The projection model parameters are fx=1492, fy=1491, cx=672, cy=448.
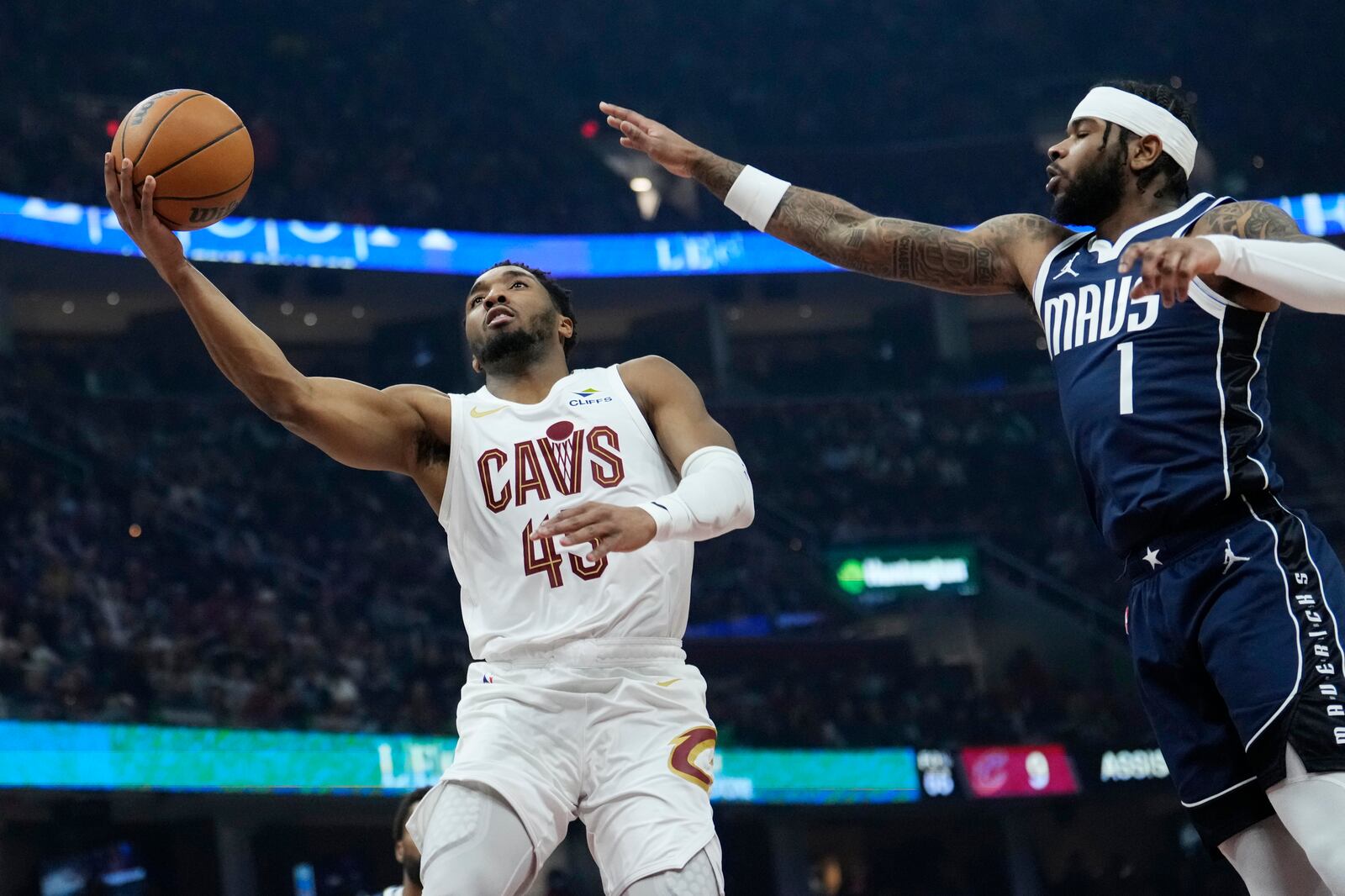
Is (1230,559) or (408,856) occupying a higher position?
(408,856)

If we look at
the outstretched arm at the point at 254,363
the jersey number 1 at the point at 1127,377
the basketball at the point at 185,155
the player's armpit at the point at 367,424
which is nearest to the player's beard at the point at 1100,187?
the jersey number 1 at the point at 1127,377

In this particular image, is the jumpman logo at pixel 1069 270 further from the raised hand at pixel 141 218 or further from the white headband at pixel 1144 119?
the raised hand at pixel 141 218

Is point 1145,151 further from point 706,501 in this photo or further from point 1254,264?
point 706,501

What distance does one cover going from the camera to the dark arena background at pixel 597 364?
49.7 ft

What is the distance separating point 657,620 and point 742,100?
25.7 meters

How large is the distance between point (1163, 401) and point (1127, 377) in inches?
4.3

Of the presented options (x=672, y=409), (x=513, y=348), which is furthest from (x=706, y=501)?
(x=513, y=348)

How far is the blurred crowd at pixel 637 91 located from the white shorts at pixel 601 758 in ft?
63.3

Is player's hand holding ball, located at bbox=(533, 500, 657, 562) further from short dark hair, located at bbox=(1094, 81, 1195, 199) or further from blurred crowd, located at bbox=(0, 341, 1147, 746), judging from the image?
blurred crowd, located at bbox=(0, 341, 1147, 746)

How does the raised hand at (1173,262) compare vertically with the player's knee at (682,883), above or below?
above

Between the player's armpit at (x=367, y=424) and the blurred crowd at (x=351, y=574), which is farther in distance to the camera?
the blurred crowd at (x=351, y=574)

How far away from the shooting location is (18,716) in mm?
12492

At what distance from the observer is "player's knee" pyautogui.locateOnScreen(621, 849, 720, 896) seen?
3582 millimetres

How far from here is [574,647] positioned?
391 centimetres
